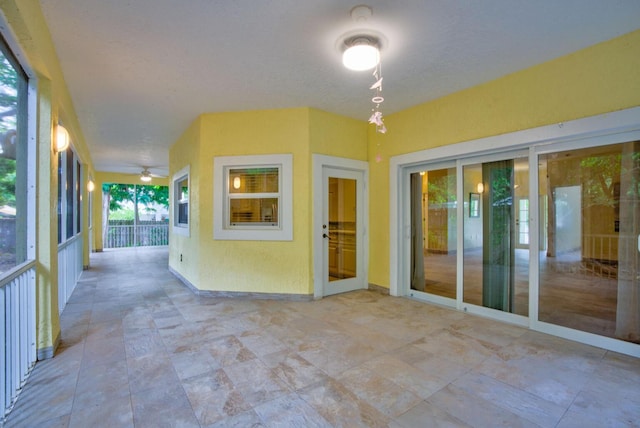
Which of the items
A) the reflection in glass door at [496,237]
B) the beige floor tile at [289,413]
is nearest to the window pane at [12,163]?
the beige floor tile at [289,413]

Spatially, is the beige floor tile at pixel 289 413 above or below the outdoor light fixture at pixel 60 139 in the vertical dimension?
below

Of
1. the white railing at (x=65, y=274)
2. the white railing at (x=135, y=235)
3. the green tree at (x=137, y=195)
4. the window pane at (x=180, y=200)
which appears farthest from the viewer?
the green tree at (x=137, y=195)

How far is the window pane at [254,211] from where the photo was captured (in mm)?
4422

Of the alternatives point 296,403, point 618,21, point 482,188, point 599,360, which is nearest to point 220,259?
point 296,403

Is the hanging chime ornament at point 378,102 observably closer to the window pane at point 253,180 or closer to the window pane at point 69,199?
the window pane at point 253,180

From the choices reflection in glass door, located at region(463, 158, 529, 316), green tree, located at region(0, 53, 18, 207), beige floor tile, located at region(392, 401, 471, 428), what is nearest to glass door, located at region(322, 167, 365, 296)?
reflection in glass door, located at region(463, 158, 529, 316)

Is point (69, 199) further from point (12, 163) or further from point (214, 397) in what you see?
point (214, 397)

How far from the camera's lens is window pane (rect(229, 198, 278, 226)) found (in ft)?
14.5

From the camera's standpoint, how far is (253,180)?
446 centimetres

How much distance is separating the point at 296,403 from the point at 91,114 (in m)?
5.14

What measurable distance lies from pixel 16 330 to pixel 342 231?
12.1ft

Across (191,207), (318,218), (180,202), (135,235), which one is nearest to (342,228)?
(318,218)

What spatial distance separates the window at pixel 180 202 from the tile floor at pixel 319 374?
7.48ft

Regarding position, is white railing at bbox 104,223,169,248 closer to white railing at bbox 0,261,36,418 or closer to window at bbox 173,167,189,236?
window at bbox 173,167,189,236
